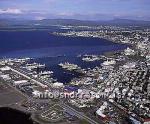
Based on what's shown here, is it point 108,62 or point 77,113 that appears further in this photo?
point 108,62

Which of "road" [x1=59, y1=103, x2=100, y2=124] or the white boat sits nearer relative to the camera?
"road" [x1=59, y1=103, x2=100, y2=124]

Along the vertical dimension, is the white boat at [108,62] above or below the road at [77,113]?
above

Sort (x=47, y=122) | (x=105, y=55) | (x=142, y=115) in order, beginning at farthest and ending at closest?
1. (x=105, y=55)
2. (x=142, y=115)
3. (x=47, y=122)

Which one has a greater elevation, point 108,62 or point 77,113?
point 108,62

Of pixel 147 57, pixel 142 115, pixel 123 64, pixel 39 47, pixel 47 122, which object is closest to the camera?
pixel 47 122

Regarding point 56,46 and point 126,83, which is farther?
point 56,46

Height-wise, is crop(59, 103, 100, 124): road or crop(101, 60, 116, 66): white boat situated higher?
crop(101, 60, 116, 66): white boat

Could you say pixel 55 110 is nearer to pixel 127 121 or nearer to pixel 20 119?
pixel 20 119

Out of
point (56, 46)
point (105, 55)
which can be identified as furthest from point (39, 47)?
point (105, 55)

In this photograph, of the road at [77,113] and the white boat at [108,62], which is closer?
the road at [77,113]
